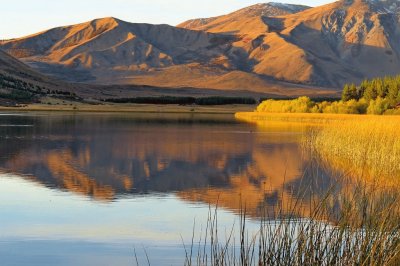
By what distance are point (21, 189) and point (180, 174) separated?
6856mm

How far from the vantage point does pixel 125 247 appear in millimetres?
14094

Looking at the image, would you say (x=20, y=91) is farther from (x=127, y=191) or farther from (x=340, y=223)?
(x=340, y=223)

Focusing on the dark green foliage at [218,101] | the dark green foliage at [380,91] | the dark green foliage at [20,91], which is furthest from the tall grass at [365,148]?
the dark green foliage at [218,101]

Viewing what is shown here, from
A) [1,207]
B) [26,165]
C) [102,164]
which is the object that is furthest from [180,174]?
[1,207]

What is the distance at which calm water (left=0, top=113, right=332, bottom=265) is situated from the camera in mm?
14164

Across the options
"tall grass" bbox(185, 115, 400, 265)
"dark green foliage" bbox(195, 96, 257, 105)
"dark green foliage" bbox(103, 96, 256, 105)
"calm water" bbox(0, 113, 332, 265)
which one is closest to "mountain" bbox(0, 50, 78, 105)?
"dark green foliage" bbox(103, 96, 256, 105)

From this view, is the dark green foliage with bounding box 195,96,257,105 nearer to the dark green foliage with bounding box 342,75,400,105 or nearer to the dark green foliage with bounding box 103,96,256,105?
the dark green foliage with bounding box 103,96,256,105

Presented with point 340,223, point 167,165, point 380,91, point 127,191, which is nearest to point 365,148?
point 127,191

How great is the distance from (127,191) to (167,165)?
25.4 feet

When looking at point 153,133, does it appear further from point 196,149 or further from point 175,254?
point 175,254

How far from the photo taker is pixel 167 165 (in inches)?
1176

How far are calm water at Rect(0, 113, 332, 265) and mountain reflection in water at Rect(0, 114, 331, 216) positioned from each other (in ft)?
0.14

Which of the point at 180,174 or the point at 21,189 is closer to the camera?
the point at 21,189

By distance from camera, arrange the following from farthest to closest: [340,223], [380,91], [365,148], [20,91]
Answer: [20,91], [380,91], [365,148], [340,223]
